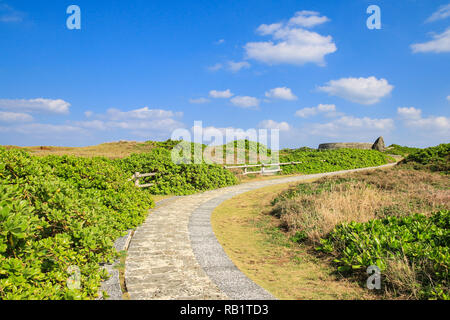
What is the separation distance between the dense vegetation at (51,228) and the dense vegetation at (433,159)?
1631cm

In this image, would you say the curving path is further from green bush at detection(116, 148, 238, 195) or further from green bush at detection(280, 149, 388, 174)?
green bush at detection(280, 149, 388, 174)

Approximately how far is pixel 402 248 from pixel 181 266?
4012mm

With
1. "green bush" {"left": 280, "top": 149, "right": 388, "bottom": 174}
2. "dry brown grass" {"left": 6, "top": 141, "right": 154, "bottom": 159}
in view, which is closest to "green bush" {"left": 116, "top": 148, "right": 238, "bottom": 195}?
"green bush" {"left": 280, "top": 149, "right": 388, "bottom": 174}

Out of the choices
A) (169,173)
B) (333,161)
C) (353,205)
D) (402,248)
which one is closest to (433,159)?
(333,161)

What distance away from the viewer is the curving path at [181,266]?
14.0 feet

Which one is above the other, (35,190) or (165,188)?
(35,190)

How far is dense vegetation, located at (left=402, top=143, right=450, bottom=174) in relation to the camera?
1560 centimetres

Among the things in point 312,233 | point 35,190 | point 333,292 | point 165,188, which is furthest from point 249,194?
point 35,190

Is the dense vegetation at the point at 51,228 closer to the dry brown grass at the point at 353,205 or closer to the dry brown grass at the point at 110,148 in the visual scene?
the dry brown grass at the point at 353,205

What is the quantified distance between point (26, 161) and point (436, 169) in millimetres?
18677

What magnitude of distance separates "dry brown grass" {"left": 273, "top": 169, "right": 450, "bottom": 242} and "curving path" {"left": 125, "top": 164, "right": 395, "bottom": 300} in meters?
2.61
